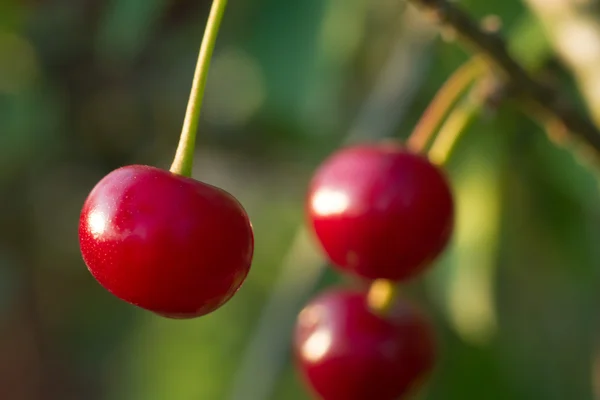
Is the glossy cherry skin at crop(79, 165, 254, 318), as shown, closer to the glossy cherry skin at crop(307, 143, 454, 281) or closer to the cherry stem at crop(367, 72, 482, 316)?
the glossy cherry skin at crop(307, 143, 454, 281)

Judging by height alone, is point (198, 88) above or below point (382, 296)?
above

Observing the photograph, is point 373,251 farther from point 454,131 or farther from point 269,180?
point 269,180

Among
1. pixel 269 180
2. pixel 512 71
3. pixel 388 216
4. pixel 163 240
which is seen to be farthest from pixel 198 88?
pixel 269 180

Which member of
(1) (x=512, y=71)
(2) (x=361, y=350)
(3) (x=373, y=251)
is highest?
(1) (x=512, y=71)

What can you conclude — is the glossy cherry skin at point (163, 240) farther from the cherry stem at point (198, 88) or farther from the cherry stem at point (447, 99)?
the cherry stem at point (447, 99)

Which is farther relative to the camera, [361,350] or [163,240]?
[361,350]
